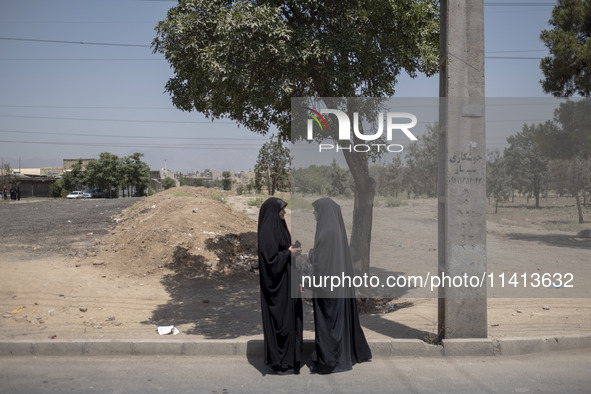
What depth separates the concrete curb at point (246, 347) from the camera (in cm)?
506

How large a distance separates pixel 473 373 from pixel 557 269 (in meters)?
6.18

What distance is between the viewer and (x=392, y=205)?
7.70 metres

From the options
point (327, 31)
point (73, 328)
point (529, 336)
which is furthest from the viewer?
point (327, 31)

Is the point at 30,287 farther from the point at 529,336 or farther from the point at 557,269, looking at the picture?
the point at 557,269

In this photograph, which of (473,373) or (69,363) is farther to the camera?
(69,363)

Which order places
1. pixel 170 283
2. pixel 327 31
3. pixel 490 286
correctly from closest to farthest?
pixel 327 31 → pixel 490 286 → pixel 170 283

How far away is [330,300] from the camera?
4680mm

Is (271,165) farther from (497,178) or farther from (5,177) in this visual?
(5,177)

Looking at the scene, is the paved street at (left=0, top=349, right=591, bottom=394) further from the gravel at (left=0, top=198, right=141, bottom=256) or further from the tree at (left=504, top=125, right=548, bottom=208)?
the gravel at (left=0, top=198, right=141, bottom=256)

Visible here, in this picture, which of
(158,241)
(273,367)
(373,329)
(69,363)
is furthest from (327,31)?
(158,241)

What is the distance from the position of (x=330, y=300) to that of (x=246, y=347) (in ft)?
3.79

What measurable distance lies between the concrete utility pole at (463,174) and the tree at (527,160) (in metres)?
4.85

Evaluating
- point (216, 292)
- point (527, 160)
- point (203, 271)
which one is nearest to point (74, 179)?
point (203, 271)

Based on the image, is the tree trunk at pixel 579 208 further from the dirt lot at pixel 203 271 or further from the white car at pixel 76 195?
the white car at pixel 76 195
